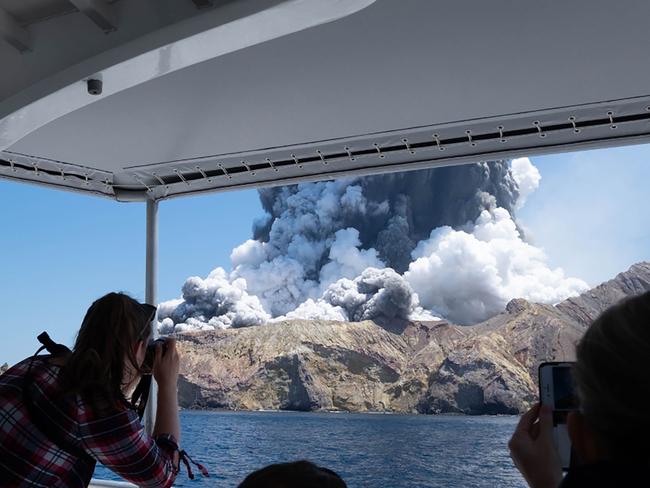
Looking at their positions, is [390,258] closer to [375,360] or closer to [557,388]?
[375,360]

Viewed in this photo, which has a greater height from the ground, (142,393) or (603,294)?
(603,294)

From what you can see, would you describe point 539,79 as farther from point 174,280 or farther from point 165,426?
point 174,280

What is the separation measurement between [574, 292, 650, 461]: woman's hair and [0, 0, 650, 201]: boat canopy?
50.8 inches

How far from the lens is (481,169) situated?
3194cm

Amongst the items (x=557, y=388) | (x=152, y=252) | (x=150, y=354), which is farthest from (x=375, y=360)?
(x=557, y=388)

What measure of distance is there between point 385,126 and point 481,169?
29780mm

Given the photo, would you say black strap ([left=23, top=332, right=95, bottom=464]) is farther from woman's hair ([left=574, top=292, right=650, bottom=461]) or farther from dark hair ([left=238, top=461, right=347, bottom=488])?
woman's hair ([left=574, top=292, right=650, bottom=461])

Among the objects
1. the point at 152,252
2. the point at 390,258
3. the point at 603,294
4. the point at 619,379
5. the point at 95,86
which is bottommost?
the point at 619,379

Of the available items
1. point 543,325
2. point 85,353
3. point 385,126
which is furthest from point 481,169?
point 85,353

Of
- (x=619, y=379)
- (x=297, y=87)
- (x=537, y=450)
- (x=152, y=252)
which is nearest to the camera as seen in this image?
(x=619, y=379)

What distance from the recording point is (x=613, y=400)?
1.53ft

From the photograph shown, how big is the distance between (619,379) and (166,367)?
0.95 meters

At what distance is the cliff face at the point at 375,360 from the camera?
28.5m

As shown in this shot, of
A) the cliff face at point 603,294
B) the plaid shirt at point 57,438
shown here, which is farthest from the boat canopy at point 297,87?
the cliff face at point 603,294
